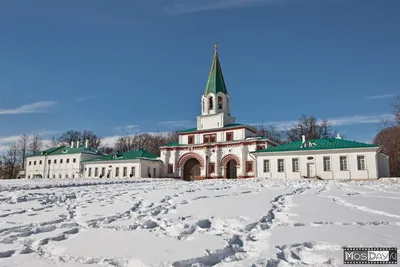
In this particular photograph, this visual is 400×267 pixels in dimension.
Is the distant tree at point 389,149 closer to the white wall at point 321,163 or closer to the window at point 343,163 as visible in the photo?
the white wall at point 321,163

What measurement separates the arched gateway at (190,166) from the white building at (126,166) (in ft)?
11.2

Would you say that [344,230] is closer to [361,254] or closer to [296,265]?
[361,254]

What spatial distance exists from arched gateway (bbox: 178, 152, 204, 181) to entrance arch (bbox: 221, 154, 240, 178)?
11.2 feet

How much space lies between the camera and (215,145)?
3769 cm

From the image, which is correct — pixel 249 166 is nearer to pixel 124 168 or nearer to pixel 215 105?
pixel 215 105

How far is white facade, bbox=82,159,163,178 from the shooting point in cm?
4003

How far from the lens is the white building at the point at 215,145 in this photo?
35.8 meters

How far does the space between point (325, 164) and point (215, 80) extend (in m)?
18.7

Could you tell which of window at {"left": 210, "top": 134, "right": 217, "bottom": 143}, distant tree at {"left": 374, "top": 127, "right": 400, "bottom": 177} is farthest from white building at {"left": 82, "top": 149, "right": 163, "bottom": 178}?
distant tree at {"left": 374, "top": 127, "right": 400, "bottom": 177}

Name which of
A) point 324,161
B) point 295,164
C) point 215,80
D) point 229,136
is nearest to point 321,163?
point 324,161

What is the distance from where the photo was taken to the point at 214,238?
4.59 meters

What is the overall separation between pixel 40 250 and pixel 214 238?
2.44 metres

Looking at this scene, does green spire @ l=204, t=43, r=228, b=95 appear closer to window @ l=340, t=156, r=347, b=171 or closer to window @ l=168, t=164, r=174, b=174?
window @ l=168, t=164, r=174, b=174

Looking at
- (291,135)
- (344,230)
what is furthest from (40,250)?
(291,135)
